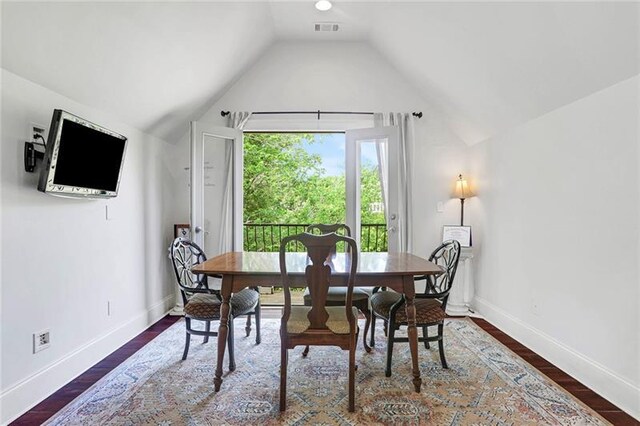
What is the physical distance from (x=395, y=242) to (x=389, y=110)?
165 cm

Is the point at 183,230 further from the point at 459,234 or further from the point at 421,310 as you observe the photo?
the point at 459,234

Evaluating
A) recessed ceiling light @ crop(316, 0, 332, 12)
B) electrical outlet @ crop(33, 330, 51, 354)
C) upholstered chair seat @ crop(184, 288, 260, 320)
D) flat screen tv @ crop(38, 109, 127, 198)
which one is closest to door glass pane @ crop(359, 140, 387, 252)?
recessed ceiling light @ crop(316, 0, 332, 12)

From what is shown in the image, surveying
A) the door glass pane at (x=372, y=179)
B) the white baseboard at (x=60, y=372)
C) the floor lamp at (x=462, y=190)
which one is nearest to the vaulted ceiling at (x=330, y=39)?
the floor lamp at (x=462, y=190)

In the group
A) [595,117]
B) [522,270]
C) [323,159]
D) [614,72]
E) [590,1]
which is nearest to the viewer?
[590,1]

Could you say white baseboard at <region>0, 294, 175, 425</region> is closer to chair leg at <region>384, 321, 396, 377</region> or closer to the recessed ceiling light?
chair leg at <region>384, 321, 396, 377</region>

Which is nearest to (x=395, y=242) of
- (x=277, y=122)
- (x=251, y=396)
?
(x=277, y=122)

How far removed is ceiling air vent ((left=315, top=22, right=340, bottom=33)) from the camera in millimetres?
3578

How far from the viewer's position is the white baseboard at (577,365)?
1.92 metres

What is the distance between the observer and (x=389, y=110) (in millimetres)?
4090

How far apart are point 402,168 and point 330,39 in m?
1.79

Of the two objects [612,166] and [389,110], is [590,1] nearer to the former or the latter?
[612,166]

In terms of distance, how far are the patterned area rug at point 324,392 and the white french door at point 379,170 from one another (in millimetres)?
1533

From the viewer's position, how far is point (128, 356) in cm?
267

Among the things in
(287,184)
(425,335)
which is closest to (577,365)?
(425,335)
